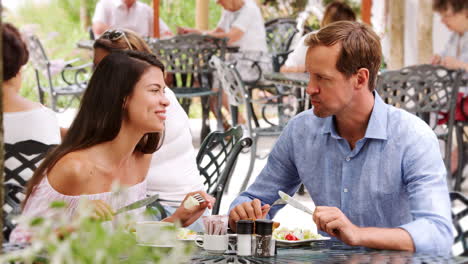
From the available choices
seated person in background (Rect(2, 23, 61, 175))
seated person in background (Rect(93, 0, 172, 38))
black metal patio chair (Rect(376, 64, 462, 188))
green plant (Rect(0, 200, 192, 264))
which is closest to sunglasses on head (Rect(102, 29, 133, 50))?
seated person in background (Rect(2, 23, 61, 175))

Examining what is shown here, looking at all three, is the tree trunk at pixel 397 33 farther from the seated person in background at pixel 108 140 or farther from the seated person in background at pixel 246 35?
the seated person in background at pixel 108 140

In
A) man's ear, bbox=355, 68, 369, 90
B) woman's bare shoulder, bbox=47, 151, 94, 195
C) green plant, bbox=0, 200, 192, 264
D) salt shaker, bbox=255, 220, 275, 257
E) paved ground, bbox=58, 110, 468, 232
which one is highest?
man's ear, bbox=355, 68, 369, 90

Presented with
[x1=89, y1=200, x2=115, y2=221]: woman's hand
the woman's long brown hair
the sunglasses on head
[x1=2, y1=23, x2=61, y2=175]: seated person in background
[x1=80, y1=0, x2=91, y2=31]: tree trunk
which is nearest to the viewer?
[x1=89, y1=200, x2=115, y2=221]: woman's hand

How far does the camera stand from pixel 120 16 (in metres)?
9.05

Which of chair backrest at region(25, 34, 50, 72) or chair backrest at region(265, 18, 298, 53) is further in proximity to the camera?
chair backrest at region(265, 18, 298, 53)

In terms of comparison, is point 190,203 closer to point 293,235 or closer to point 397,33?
point 293,235

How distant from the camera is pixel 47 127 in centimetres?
318

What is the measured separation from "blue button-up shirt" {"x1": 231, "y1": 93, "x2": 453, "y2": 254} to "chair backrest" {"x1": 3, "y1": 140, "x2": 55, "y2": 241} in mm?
696

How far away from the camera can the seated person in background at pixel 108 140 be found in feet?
8.32

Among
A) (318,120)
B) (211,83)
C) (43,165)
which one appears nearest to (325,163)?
(318,120)

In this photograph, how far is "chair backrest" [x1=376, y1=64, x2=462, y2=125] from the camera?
5887 mm

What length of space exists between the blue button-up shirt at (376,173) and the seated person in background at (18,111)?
887mm

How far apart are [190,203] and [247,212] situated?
171mm

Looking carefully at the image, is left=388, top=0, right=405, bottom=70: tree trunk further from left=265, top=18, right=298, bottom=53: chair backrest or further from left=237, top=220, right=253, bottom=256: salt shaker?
left=237, top=220, right=253, bottom=256: salt shaker
